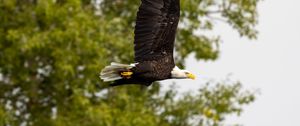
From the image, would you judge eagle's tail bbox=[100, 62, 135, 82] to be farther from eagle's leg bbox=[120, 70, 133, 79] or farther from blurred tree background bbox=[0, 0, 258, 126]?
blurred tree background bbox=[0, 0, 258, 126]

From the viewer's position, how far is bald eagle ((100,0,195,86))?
16.5 meters

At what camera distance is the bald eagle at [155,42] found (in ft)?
54.1

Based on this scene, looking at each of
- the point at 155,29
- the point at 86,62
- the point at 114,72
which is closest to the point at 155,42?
the point at 155,29

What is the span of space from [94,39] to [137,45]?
658cm

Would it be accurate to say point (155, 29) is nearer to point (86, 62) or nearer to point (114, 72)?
point (114, 72)

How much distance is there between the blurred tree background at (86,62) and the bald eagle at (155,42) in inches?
240

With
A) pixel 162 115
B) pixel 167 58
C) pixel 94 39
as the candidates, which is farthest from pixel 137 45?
pixel 162 115

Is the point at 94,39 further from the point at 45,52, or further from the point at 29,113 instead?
the point at 29,113

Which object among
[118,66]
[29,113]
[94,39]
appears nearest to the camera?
[118,66]

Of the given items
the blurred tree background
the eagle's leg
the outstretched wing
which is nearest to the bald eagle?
the outstretched wing

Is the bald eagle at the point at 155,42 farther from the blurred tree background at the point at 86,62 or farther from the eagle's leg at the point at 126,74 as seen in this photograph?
the blurred tree background at the point at 86,62

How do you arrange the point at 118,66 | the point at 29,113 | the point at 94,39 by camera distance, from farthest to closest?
the point at 29,113 → the point at 94,39 → the point at 118,66

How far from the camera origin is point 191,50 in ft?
83.7

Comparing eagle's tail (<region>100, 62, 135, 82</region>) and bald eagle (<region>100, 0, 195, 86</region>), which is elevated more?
bald eagle (<region>100, 0, 195, 86</region>)
